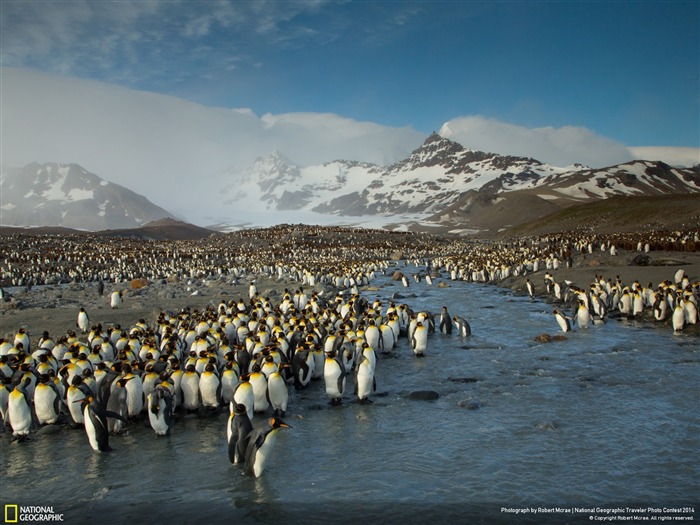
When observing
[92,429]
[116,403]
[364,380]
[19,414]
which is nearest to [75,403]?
[116,403]

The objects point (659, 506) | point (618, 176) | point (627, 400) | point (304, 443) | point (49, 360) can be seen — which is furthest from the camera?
point (618, 176)

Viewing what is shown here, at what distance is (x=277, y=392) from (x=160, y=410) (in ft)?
6.37

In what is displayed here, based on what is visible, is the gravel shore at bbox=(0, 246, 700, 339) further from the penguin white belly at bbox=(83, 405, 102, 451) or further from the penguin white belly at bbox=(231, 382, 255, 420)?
the penguin white belly at bbox=(231, 382, 255, 420)

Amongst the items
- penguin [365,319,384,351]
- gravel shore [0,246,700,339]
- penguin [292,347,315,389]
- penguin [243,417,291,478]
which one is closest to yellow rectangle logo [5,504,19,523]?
penguin [243,417,291,478]

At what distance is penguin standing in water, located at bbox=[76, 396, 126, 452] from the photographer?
7.88m

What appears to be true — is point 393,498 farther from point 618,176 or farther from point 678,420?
point 618,176

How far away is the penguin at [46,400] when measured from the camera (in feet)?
29.1

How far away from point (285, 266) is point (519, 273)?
61.5ft

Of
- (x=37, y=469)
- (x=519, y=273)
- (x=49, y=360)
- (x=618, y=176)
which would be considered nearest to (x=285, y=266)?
(x=519, y=273)

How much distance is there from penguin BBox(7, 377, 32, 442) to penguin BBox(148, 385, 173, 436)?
1.87 meters

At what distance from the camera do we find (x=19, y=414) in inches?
330

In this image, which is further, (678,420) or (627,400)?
(627,400)

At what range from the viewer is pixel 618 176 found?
127312 millimetres

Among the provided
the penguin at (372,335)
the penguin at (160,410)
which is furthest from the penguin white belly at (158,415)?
the penguin at (372,335)
